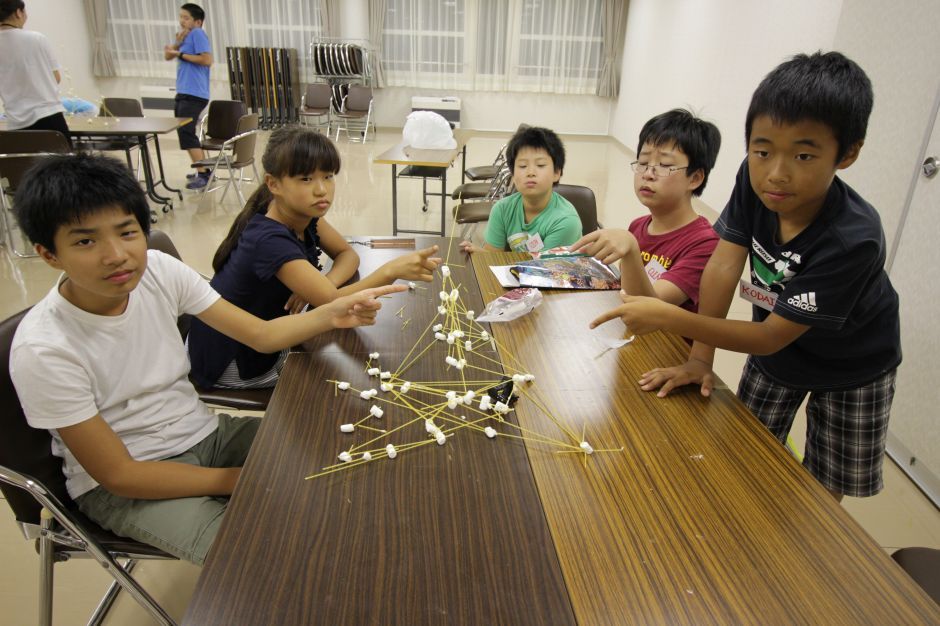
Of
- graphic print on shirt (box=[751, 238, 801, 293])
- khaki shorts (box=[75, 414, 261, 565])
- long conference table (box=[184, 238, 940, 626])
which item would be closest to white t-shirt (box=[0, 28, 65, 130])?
khaki shorts (box=[75, 414, 261, 565])

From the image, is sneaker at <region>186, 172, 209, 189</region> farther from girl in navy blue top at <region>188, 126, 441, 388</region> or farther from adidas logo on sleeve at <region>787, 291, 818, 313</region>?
adidas logo on sleeve at <region>787, 291, 818, 313</region>

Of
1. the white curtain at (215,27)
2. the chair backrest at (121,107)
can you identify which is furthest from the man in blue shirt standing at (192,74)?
the white curtain at (215,27)

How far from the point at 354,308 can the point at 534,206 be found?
4.13 feet

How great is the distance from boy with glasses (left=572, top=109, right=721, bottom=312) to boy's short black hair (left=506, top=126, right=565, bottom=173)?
19.1 inches

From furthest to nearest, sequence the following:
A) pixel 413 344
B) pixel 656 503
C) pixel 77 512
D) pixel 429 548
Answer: pixel 413 344 → pixel 77 512 → pixel 656 503 → pixel 429 548

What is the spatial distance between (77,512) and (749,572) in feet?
4.51

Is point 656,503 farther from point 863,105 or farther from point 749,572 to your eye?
point 863,105

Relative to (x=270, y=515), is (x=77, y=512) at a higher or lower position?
Result: lower

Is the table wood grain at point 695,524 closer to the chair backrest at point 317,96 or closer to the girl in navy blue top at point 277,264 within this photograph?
the girl in navy blue top at point 277,264

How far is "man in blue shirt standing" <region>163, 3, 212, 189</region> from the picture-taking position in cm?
613

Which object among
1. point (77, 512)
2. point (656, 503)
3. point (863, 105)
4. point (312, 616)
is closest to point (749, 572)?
point (656, 503)

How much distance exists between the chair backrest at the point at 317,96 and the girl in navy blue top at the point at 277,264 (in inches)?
323

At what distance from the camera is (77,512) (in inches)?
49.8

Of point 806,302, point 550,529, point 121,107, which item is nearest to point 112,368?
point 550,529
